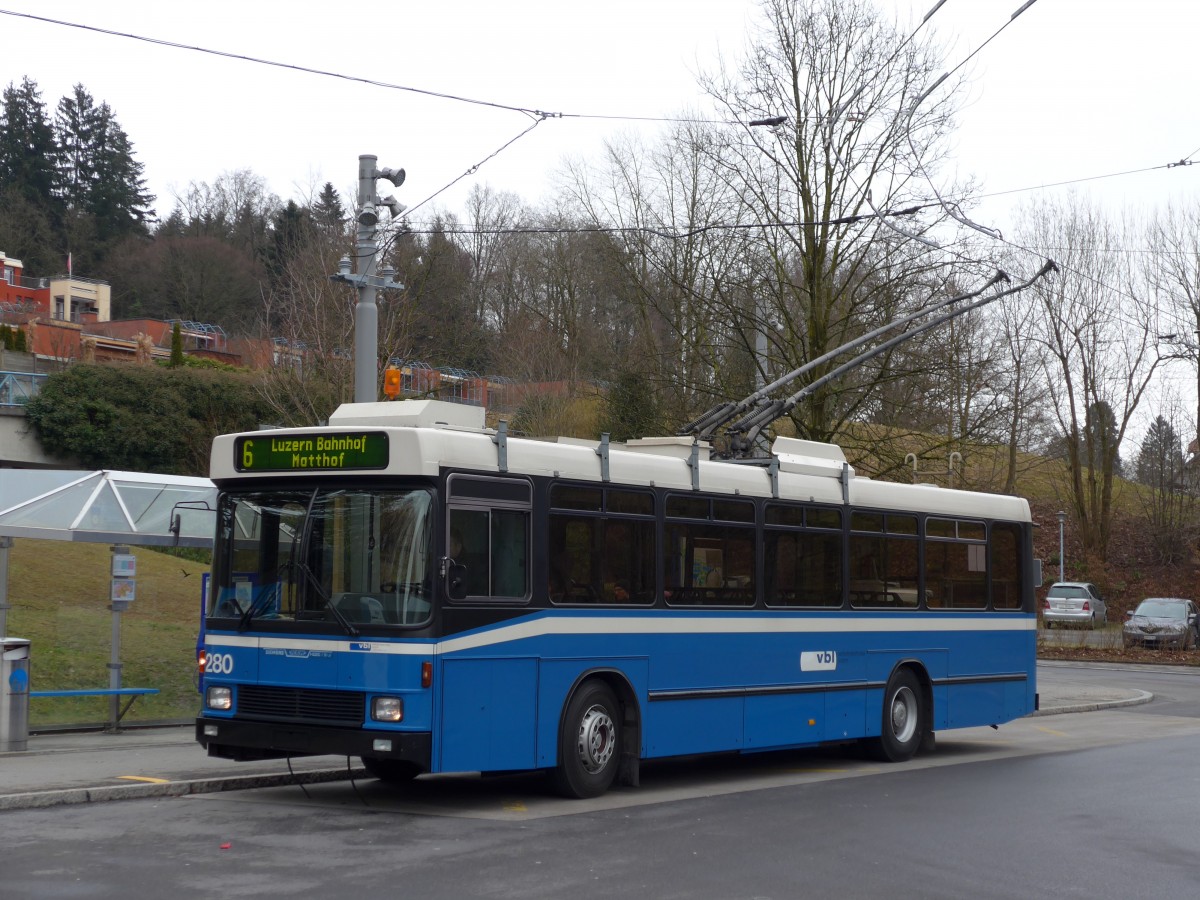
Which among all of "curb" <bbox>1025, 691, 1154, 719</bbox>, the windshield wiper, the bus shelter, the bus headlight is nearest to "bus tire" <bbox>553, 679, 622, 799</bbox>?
the bus headlight

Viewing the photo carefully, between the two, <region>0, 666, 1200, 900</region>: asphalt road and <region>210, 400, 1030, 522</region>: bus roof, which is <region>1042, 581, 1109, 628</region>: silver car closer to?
<region>0, 666, 1200, 900</region>: asphalt road

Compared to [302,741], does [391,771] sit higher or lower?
lower

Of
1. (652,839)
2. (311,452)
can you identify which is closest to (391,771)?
(311,452)

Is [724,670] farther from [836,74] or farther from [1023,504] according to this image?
[836,74]

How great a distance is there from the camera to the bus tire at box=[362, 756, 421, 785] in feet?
37.4

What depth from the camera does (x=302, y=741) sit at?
34.2 ft

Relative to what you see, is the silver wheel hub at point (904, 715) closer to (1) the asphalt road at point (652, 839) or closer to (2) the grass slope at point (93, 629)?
(1) the asphalt road at point (652, 839)

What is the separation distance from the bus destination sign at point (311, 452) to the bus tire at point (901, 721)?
23.9 feet

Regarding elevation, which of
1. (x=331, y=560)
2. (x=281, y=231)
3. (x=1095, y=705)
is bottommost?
(x=1095, y=705)

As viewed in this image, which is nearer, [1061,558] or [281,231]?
[1061,558]

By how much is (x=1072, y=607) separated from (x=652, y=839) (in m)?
40.5

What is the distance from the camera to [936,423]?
29500mm

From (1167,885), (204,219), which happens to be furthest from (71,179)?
(1167,885)

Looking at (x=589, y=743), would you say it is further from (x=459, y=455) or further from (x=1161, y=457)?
(x=1161, y=457)
